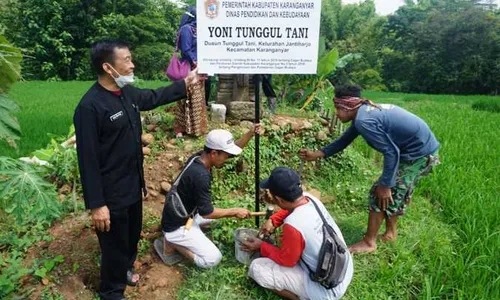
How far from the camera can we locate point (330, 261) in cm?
245

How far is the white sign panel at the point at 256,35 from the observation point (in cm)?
293

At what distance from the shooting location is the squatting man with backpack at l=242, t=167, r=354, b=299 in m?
2.46

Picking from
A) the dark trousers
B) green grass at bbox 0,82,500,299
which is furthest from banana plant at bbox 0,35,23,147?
the dark trousers

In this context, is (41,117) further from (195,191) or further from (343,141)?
(343,141)

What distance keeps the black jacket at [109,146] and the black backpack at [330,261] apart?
1234mm

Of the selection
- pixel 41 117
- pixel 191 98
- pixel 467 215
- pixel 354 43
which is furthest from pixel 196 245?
pixel 354 43

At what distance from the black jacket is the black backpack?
123 cm

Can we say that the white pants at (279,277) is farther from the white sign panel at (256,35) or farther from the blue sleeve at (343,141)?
the white sign panel at (256,35)

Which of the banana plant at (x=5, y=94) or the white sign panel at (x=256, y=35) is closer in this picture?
the banana plant at (x=5, y=94)

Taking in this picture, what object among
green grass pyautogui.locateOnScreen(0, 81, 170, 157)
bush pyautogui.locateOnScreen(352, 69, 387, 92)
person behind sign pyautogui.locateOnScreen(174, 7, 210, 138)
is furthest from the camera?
bush pyautogui.locateOnScreen(352, 69, 387, 92)

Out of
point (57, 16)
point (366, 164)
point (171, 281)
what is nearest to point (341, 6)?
point (57, 16)

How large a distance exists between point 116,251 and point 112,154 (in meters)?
0.66

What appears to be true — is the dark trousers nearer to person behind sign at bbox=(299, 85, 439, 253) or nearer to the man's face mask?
the man's face mask

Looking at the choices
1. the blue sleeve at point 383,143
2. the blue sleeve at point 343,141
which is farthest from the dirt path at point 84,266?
the blue sleeve at point 383,143
